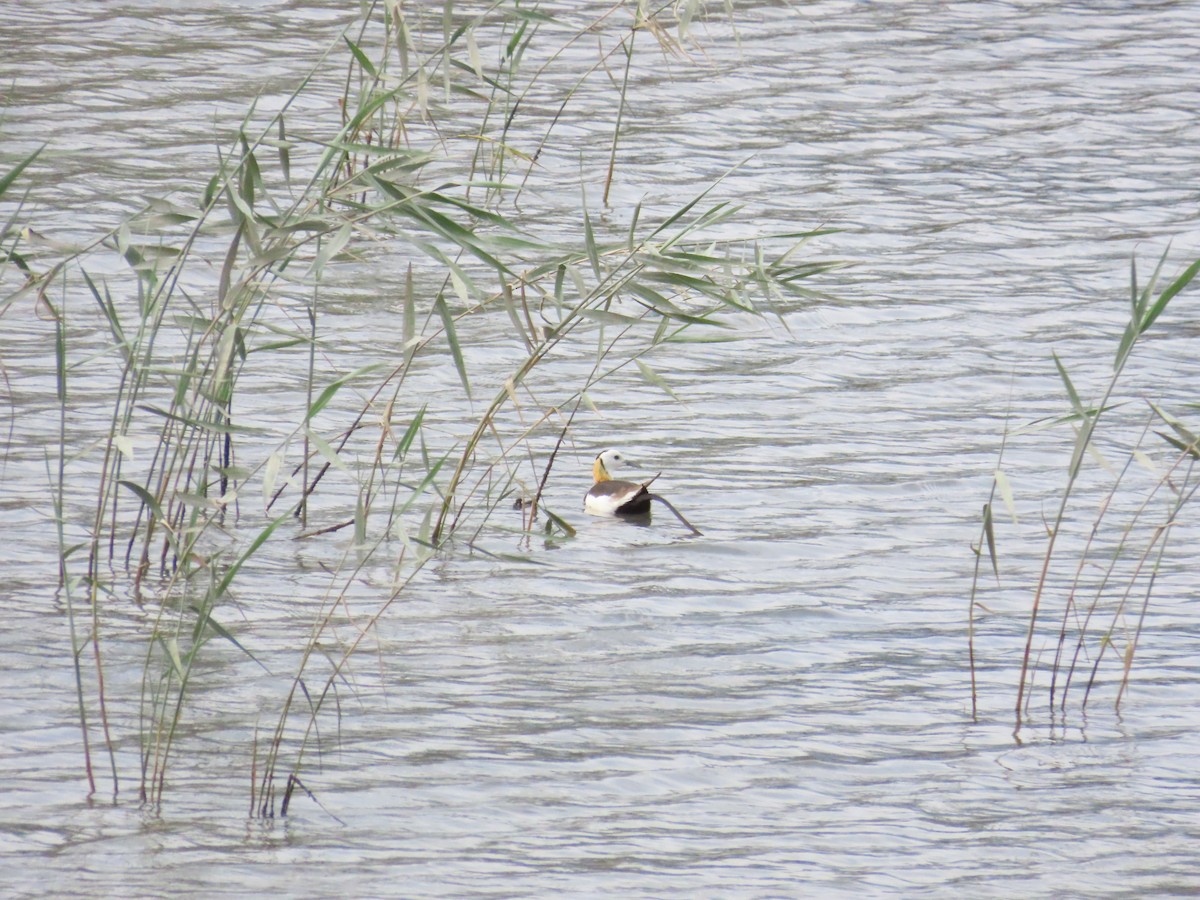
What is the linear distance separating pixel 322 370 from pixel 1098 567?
152 inches

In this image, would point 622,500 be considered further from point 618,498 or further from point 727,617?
point 727,617

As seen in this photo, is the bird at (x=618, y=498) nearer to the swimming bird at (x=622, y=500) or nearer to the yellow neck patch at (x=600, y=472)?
the swimming bird at (x=622, y=500)

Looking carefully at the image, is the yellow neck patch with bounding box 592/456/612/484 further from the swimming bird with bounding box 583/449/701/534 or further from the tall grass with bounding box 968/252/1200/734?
the tall grass with bounding box 968/252/1200/734

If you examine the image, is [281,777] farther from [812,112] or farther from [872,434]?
[812,112]

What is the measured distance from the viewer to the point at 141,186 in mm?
11086

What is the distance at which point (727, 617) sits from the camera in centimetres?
663

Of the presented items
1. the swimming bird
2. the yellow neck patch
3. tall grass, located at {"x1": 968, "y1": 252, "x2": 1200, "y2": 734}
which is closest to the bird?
the swimming bird

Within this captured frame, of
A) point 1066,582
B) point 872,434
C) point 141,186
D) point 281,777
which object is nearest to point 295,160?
point 141,186

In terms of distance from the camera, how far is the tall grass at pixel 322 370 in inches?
200

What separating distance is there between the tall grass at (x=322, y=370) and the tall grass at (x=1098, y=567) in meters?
1.15

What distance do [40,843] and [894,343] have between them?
6.20m

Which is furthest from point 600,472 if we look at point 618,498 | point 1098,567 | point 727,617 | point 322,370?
point 1098,567

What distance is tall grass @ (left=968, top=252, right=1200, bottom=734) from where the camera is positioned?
5.49 m

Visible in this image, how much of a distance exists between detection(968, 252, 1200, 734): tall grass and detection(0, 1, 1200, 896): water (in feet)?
0.30
